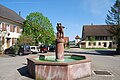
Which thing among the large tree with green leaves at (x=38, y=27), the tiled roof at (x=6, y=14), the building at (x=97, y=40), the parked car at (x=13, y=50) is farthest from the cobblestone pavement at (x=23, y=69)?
the building at (x=97, y=40)

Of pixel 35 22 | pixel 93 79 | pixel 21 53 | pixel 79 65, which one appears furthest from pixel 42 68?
pixel 35 22

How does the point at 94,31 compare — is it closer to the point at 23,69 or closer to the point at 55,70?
the point at 23,69

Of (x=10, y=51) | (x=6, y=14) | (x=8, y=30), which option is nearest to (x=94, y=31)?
(x=6, y=14)

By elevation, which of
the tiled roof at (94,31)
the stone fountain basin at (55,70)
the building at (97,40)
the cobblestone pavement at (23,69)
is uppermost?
the tiled roof at (94,31)

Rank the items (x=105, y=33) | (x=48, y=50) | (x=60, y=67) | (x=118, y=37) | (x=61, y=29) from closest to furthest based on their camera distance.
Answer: (x=60, y=67) → (x=61, y=29) → (x=118, y=37) → (x=48, y=50) → (x=105, y=33)

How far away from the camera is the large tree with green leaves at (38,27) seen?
48.4 metres

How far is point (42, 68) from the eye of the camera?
1096cm

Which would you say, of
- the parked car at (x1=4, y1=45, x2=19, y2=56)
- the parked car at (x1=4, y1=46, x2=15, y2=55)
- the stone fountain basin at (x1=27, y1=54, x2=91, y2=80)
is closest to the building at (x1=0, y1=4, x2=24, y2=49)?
the parked car at (x1=4, y1=46, x2=15, y2=55)

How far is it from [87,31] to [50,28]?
3183 cm

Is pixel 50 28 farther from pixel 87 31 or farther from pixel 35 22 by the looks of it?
pixel 87 31

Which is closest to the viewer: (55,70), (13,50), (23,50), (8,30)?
(55,70)

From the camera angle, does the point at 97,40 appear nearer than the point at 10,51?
No

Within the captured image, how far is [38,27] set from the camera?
4962 centimetres

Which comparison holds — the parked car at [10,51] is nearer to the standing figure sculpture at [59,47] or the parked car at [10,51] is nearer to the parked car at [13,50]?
the parked car at [13,50]
